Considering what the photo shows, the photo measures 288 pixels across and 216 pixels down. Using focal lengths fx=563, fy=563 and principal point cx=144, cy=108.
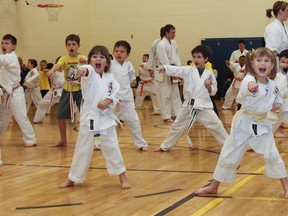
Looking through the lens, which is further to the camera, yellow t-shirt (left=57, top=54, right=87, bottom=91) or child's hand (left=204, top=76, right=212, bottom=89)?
yellow t-shirt (left=57, top=54, right=87, bottom=91)

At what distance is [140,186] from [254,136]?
4.55 feet

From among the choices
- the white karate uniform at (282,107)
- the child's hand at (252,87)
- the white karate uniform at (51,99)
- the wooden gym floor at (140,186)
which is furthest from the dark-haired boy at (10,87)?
the child's hand at (252,87)

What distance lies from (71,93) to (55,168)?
1.67 meters

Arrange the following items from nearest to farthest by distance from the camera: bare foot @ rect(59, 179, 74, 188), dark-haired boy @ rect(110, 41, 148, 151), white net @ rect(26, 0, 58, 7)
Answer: bare foot @ rect(59, 179, 74, 188) < dark-haired boy @ rect(110, 41, 148, 151) < white net @ rect(26, 0, 58, 7)

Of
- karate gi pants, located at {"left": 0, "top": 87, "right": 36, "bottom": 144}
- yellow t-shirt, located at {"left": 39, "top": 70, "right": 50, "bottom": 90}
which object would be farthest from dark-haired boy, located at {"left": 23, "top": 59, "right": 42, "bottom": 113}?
karate gi pants, located at {"left": 0, "top": 87, "right": 36, "bottom": 144}

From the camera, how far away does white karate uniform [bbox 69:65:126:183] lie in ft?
19.1

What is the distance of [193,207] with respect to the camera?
5004mm

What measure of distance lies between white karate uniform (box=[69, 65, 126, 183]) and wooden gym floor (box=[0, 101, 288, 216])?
8.9 inches

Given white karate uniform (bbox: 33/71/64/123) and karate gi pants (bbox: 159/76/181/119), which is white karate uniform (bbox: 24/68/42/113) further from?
karate gi pants (bbox: 159/76/181/119)

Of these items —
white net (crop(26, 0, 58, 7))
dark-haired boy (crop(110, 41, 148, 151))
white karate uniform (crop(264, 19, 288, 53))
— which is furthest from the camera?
white net (crop(26, 0, 58, 7))

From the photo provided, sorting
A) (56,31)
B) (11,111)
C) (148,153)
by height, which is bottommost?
(148,153)

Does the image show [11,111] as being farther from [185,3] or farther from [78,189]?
[185,3]

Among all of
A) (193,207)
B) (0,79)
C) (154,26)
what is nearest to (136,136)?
(0,79)

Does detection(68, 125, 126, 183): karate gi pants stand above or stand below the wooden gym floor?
above
